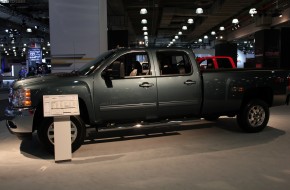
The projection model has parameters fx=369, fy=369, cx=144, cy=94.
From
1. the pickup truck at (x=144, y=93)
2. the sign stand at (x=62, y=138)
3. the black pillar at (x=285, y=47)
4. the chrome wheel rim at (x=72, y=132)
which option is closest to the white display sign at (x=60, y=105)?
the sign stand at (x=62, y=138)

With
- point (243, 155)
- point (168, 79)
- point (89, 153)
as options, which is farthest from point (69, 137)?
point (243, 155)

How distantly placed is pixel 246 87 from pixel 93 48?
5399 millimetres

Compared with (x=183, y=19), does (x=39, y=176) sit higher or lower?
lower

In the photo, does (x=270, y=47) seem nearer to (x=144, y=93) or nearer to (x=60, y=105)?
(x=144, y=93)

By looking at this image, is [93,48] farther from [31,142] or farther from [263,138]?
[263,138]

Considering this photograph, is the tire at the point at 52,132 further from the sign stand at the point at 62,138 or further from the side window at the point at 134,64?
the side window at the point at 134,64

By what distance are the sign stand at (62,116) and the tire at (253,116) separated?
12.3 ft

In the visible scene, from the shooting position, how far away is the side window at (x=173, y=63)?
287 inches

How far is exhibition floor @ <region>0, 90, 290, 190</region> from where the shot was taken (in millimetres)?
4922

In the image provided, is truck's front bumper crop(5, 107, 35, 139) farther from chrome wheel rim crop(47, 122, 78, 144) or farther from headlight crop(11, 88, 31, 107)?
chrome wheel rim crop(47, 122, 78, 144)

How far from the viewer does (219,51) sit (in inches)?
1560

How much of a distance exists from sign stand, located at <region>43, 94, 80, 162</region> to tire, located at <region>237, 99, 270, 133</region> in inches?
147

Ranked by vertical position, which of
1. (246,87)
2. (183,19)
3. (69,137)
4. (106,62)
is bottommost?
(69,137)

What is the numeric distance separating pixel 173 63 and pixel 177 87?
71 cm
